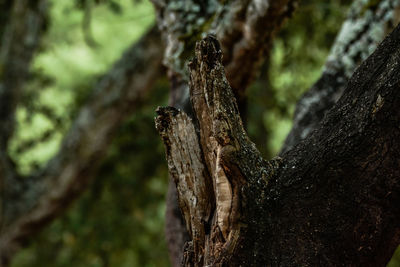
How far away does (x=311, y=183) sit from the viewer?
1798 millimetres

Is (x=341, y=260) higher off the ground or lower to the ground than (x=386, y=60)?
lower

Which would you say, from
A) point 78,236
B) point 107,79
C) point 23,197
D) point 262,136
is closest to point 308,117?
point 107,79

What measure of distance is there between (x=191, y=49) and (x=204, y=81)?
1.48 meters

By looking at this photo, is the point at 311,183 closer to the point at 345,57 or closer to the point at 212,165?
the point at 212,165

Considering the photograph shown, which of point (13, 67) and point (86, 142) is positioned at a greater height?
point (13, 67)

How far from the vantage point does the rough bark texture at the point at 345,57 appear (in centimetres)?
326

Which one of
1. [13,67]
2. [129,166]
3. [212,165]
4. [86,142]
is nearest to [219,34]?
[212,165]

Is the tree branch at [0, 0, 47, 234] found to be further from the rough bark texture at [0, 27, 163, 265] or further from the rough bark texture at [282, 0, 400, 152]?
the rough bark texture at [282, 0, 400, 152]

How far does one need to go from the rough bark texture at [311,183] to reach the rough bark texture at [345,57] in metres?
1.37

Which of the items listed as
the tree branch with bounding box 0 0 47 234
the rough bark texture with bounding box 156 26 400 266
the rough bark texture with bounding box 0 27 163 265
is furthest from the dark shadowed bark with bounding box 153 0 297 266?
the tree branch with bounding box 0 0 47 234

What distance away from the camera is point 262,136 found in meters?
7.80

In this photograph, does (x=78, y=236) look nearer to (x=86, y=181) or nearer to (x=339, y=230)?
(x=86, y=181)

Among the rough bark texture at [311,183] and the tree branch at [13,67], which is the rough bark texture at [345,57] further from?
the tree branch at [13,67]

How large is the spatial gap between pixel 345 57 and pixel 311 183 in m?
1.75
